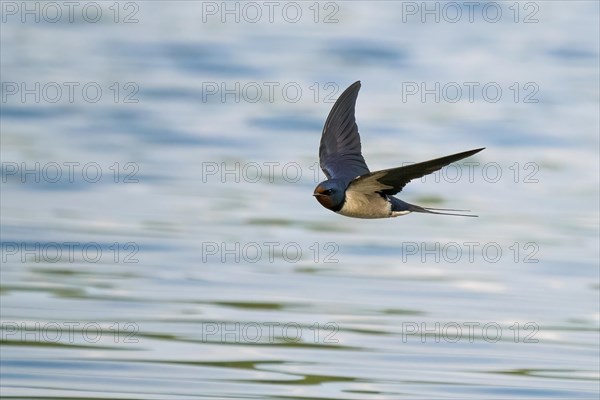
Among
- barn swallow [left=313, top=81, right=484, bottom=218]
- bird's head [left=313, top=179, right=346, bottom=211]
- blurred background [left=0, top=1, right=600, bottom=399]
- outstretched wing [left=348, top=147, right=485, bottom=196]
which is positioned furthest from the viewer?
blurred background [left=0, top=1, right=600, bottom=399]

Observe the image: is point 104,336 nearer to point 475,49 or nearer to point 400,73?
point 400,73

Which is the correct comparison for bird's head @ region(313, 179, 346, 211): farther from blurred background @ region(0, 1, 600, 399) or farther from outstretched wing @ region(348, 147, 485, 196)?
blurred background @ region(0, 1, 600, 399)

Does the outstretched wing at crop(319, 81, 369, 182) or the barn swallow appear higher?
the outstretched wing at crop(319, 81, 369, 182)

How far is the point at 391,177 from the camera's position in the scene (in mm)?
7508

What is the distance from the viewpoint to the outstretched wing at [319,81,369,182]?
8.66 m

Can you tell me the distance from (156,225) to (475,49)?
47.3 feet

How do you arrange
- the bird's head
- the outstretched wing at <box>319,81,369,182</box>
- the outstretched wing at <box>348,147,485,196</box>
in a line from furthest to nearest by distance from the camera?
the outstretched wing at <box>319,81,369,182</box>, the bird's head, the outstretched wing at <box>348,147,485,196</box>

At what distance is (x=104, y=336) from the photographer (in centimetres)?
1262

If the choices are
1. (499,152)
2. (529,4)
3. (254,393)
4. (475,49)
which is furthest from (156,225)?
(529,4)

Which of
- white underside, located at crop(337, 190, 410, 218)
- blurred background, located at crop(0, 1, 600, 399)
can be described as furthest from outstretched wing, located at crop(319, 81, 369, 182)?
blurred background, located at crop(0, 1, 600, 399)

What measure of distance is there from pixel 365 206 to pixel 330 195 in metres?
0.18

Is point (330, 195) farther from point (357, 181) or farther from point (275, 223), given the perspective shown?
point (275, 223)

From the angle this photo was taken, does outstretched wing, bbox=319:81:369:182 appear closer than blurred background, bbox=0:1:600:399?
Yes

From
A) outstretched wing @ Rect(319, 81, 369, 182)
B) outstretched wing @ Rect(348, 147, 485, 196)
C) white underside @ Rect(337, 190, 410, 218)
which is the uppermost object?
outstretched wing @ Rect(319, 81, 369, 182)
